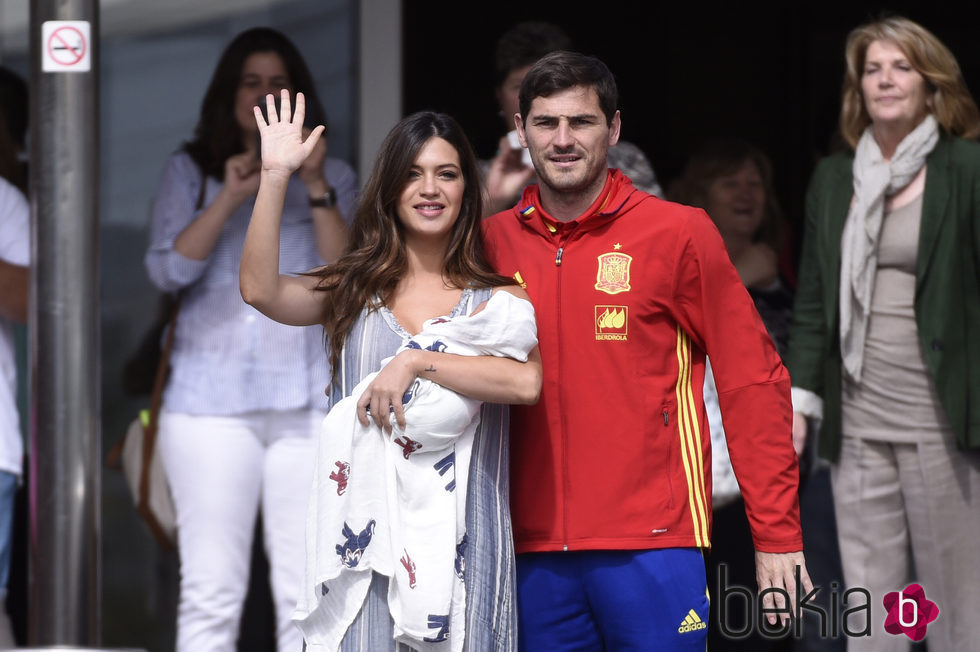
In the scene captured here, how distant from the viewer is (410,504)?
9.64ft

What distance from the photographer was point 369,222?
126 inches

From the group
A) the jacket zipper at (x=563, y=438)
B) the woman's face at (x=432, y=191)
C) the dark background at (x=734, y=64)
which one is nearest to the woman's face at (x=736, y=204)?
the dark background at (x=734, y=64)

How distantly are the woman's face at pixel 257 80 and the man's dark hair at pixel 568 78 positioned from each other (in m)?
1.39

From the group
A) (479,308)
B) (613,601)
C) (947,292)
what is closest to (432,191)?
(479,308)

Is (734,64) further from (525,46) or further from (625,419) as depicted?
(625,419)

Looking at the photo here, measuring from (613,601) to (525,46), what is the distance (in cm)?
179

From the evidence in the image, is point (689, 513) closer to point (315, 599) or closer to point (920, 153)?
point (315, 599)

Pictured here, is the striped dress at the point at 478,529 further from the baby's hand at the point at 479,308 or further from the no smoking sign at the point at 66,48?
the no smoking sign at the point at 66,48

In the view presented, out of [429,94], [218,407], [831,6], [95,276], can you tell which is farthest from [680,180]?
[95,276]

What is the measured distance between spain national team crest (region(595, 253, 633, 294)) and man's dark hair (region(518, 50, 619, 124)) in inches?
12.3

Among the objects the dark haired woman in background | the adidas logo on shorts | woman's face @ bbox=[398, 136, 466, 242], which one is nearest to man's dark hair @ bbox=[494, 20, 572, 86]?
the dark haired woman in background

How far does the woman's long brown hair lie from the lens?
10.3 ft

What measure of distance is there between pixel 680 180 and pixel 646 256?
1902mm

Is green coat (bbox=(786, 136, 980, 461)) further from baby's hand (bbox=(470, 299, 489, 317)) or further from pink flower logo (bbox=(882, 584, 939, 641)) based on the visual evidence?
baby's hand (bbox=(470, 299, 489, 317))
